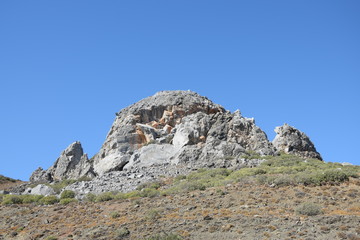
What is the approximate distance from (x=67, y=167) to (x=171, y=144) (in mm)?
16577

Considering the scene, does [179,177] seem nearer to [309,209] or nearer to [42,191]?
[42,191]

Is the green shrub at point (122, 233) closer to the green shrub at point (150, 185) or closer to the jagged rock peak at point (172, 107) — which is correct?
the green shrub at point (150, 185)

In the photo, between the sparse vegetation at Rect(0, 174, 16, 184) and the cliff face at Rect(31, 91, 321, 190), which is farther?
the sparse vegetation at Rect(0, 174, 16, 184)

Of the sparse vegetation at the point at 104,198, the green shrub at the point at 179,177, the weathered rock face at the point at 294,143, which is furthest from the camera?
the weathered rock face at the point at 294,143

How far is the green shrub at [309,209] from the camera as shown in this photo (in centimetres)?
2352

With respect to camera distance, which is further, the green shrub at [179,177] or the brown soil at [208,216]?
the green shrub at [179,177]

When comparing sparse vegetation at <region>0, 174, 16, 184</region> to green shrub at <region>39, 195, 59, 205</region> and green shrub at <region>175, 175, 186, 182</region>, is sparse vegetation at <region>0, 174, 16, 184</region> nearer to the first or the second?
green shrub at <region>39, 195, 59, 205</region>

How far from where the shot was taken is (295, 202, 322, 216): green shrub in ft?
77.2

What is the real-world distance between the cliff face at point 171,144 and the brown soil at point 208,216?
10123mm

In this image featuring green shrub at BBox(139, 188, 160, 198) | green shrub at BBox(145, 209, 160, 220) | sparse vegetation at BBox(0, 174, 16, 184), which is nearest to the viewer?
green shrub at BBox(145, 209, 160, 220)

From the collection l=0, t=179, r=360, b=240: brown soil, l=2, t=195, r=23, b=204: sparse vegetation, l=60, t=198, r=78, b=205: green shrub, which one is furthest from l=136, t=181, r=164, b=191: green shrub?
l=2, t=195, r=23, b=204: sparse vegetation

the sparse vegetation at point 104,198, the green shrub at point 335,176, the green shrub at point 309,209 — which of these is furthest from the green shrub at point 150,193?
the green shrub at point 335,176

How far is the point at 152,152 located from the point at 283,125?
17.6m

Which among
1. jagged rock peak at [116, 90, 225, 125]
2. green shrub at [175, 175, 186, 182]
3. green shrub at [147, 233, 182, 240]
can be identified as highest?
jagged rock peak at [116, 90, 225, 125]
